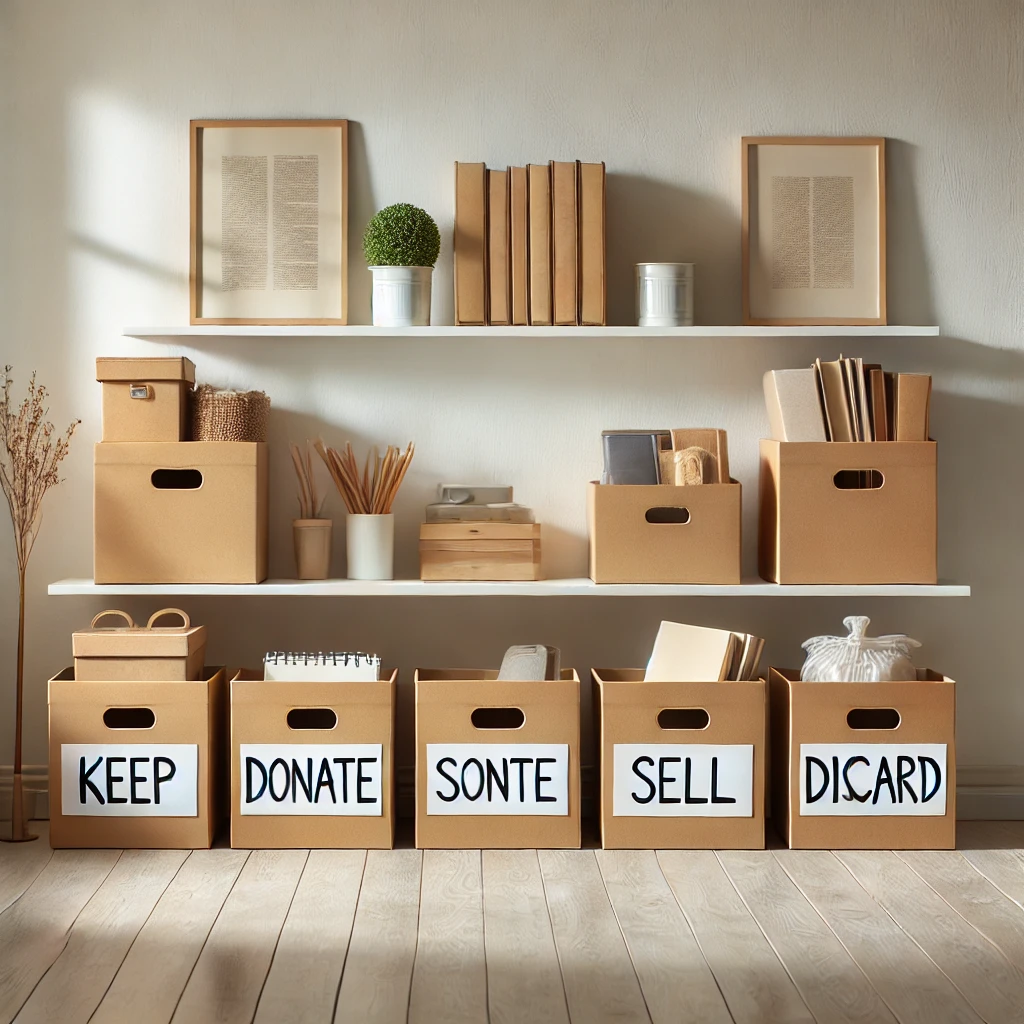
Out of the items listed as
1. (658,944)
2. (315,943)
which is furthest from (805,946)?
(315,943)

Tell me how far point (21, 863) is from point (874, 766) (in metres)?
1.85

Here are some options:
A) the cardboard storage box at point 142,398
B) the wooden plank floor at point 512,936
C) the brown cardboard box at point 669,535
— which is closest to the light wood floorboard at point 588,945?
the wooden plank floor at point 512,936

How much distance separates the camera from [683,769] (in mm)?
2504

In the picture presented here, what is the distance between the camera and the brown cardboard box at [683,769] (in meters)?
2.50

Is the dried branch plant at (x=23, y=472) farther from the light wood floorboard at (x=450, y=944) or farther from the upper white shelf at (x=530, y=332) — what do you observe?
the light wood floorboard at (x=450, y=944)

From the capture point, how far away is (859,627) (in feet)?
8.39

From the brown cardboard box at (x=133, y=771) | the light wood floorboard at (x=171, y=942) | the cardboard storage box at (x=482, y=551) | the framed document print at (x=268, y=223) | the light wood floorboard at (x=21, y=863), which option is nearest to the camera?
the light wood floorboard at (x=171, y=942)

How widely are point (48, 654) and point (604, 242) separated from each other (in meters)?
1.67

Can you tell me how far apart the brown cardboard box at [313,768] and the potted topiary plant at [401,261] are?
0.84 m

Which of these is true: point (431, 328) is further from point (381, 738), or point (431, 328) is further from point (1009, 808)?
point (1009, 808)

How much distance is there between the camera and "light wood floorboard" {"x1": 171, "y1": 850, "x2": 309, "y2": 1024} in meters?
1.77

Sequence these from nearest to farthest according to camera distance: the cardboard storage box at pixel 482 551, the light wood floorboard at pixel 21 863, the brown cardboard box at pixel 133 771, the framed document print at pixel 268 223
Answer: the light wood floorboard at pixel 21 863, the brown cardboard box at pixel 133 771, the cardboard storage box at pixel 482 551, the framed document print at pixel 268 223

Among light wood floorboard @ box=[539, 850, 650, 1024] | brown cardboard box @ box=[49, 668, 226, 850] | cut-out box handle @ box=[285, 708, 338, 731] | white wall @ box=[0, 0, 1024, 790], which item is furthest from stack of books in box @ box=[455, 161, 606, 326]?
light wood floorboard @ box=[539, 850, 650, 1024]

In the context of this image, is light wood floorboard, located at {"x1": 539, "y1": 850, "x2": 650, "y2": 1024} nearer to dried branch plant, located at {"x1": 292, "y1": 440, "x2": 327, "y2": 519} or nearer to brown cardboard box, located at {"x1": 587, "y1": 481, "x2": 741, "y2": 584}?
brown cardboard box, located at {"x1": 587, "y1": 481, "x2": 741, "y2": 584}
